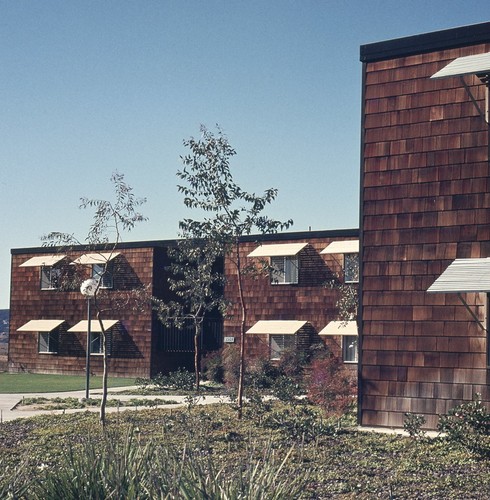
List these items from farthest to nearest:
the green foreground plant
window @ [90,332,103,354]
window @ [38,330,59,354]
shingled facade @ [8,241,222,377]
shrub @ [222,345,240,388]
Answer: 1. window @ [38,330,59,354]
2. window @ [90,332,103,354]
3. shingled facade @ [8,241,222,377]
4. shrub @ [222,345,240,388]
5. the green foreground plant

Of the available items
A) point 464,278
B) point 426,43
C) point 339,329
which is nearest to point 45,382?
point 339,329

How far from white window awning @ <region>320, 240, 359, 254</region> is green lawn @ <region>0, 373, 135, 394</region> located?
8.16 m

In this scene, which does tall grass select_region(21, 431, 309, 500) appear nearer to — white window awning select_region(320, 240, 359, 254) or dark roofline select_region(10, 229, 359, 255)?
dark roofline select_region(10, 229, 359, 255)

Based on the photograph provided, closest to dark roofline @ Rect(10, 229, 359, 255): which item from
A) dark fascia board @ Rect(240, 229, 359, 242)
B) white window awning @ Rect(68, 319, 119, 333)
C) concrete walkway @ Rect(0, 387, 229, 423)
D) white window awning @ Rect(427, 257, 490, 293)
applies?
dark fascia board @ Rect(240, 229, 359, 242)

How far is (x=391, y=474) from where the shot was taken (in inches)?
448

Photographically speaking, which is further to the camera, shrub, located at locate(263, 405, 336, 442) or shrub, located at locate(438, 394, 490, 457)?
shrub, located at locate(263, 405, 336, 442)

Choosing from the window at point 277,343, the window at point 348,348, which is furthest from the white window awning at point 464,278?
the window at point 277,343

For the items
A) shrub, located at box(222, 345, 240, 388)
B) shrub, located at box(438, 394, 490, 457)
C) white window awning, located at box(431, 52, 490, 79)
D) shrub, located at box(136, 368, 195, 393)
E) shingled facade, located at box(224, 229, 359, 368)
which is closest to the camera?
shrub, located at box(438, 394, 490, 457)

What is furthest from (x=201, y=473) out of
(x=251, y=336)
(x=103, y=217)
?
(x=251, y=336)

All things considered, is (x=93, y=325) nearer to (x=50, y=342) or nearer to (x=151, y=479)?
(x=50, y=342)

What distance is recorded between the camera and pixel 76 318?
37.9 metres

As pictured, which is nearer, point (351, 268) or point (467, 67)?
point (467, 67)

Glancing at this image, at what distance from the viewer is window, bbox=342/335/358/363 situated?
30.8m

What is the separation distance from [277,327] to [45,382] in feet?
27.3
